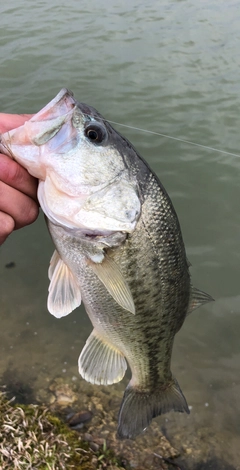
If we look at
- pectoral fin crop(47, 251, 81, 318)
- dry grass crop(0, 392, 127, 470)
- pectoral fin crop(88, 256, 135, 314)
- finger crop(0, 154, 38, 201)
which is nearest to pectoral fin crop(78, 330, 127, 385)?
pectoral fin crop(47, 251, 81, 318)

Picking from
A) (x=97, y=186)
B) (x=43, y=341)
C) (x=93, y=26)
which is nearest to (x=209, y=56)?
(x=93, y=26)

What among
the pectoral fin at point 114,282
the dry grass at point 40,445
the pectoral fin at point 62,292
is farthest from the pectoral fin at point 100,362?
the dry grass at point 40,445

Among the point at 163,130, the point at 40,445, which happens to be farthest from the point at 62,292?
the point at 163,130

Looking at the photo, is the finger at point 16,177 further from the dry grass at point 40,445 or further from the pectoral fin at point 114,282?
the dry grass at point 40,445

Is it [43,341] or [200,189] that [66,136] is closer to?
[43,341]

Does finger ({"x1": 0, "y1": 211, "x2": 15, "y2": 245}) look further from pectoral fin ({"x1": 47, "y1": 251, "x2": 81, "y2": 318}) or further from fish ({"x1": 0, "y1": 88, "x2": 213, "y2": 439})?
pectoral fin ({"x1": 47, "y1": 251, "x2": 81, "y2": 318})
